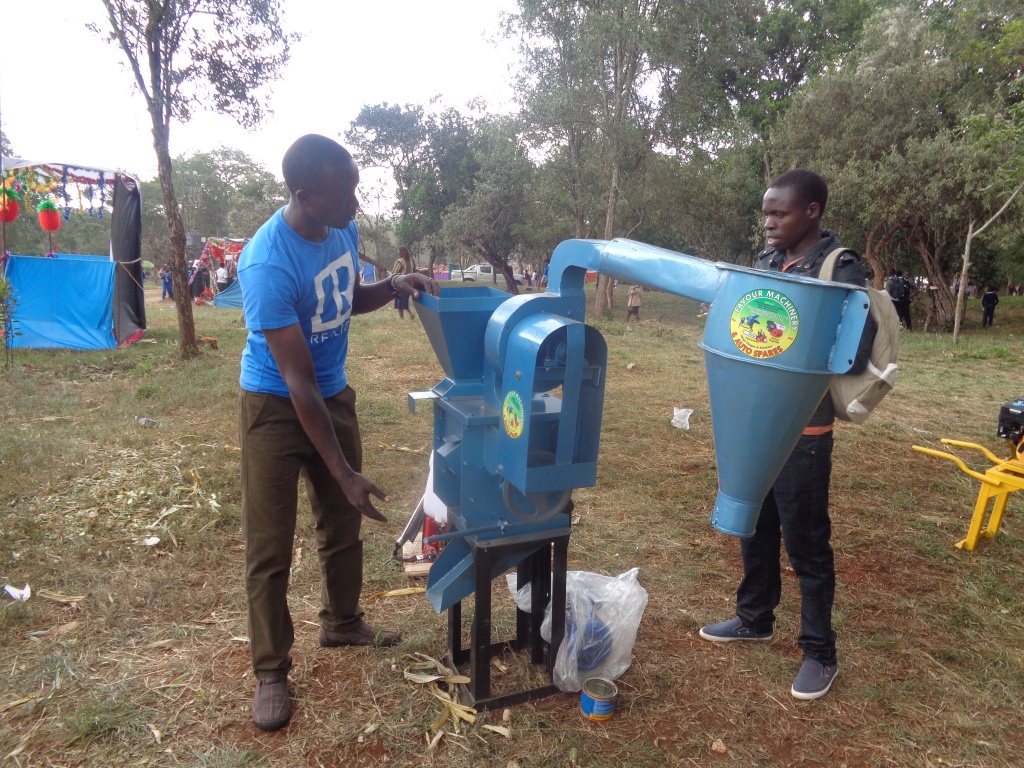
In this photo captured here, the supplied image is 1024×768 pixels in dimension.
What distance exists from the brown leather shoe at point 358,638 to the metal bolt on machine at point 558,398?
0.34 m

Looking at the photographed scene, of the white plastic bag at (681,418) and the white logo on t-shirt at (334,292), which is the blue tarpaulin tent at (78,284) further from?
the white logo on t-shirt at (334,292)

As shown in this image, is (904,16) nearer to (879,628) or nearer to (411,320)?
(411,320)

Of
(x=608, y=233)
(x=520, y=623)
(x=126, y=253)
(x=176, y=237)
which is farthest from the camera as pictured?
(x=608, y=233)

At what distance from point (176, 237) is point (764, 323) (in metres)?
9.68

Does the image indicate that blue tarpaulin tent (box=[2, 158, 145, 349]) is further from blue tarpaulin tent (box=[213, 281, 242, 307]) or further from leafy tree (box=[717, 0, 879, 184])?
leafy tree (box=[717, 0, 879, 184])

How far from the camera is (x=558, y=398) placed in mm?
2268

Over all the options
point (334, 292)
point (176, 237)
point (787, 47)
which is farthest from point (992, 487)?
point (787, 47)

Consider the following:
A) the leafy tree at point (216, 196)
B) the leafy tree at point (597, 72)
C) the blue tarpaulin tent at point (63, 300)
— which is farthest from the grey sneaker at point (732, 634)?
the leafy tree at point (216, 196)

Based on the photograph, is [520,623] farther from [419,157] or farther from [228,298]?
[419,157]

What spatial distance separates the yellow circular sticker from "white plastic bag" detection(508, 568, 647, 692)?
138cm

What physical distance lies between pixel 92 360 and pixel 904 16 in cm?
2065

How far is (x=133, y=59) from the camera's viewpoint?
8.54 m

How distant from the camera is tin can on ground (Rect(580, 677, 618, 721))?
2385 millimetres

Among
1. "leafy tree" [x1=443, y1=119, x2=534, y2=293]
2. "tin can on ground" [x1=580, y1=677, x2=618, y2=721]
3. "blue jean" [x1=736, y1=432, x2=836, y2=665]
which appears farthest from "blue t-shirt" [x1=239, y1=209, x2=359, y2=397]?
"leafy tree" [x1=443, y1=119, x2=534, y2=293]
